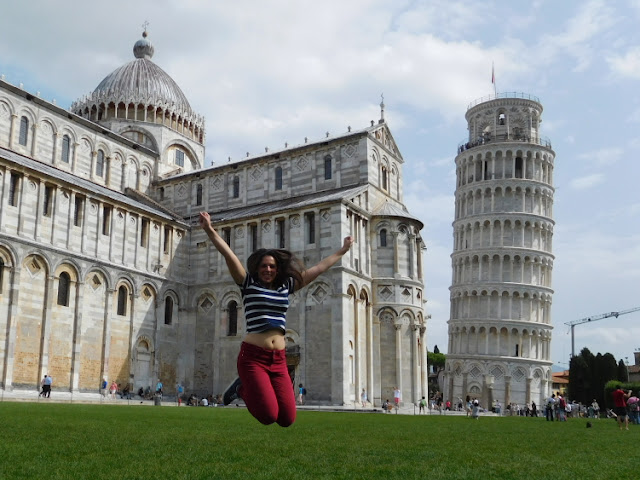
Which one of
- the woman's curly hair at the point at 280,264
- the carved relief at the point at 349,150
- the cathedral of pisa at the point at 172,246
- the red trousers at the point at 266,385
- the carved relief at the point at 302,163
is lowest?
the red trousers at the point at 266,385

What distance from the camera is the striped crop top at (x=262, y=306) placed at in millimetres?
7031

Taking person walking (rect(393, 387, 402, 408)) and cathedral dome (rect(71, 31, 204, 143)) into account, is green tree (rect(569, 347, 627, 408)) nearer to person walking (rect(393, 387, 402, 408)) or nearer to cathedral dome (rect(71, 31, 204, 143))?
person walking (rect(393, 387, 402, 408))

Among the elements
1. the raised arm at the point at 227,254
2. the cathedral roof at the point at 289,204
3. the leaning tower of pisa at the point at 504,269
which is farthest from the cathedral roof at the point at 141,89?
the raised arm at the point at 227,254

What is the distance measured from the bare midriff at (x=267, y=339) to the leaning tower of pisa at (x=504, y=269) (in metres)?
65.3

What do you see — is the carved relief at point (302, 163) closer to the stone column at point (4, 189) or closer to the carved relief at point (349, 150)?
the carved relief at point (349, 150)

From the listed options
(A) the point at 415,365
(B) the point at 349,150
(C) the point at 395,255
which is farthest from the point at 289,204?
(A) the point at 415,365

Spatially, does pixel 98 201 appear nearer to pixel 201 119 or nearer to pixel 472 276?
pixel 201 119

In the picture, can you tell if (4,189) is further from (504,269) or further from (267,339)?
(504,269)

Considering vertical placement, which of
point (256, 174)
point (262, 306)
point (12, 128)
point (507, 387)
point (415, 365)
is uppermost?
point (12, 128)

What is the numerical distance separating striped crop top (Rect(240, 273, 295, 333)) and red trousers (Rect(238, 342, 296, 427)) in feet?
0.77

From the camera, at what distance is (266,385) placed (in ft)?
22.0

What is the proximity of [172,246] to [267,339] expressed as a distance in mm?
40540

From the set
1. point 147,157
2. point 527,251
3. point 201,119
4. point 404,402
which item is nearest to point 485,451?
point 404,402

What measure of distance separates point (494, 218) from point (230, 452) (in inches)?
2603
